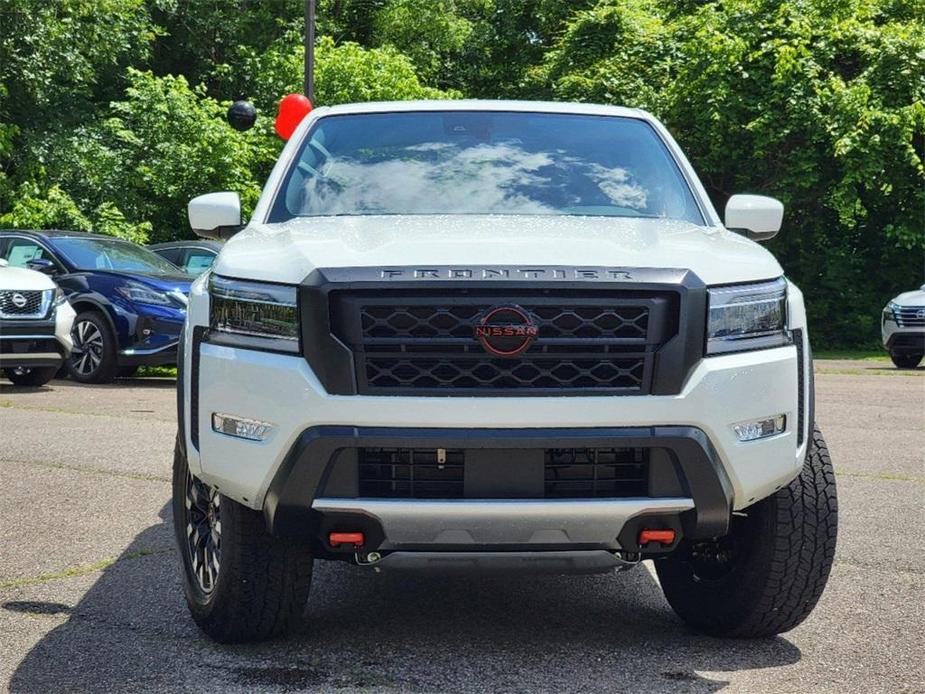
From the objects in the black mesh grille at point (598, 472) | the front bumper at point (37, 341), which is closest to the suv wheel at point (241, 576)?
the black mesh grille at point (598, 472)

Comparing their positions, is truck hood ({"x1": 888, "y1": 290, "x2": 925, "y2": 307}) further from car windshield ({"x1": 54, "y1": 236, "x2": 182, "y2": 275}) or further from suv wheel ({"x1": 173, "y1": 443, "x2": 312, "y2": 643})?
suv wheel ({"x1": 173, "y1": 443, "x2": 312, "y2": 643})

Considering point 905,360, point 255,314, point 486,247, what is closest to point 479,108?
point 486,247

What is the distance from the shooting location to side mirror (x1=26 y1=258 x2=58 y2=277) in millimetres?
15172

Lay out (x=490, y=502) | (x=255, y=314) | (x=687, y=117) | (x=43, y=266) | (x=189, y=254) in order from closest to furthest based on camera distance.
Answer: (x=490, y=502) → (x=255, y=314) → (x=43, y=266) → (x=189, y=254) → (x=687, y=117)

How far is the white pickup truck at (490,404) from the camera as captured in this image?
398 cm

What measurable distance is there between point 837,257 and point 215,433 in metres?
25.5

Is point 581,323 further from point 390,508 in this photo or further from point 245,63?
point 245,63

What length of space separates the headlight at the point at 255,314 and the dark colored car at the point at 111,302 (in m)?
9.90

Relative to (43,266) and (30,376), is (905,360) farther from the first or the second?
(30,376)

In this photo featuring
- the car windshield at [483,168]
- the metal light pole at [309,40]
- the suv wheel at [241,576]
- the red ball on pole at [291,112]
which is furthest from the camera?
the metal light pole at [309,40]

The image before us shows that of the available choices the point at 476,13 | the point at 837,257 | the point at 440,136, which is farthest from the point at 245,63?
the point at 440,136

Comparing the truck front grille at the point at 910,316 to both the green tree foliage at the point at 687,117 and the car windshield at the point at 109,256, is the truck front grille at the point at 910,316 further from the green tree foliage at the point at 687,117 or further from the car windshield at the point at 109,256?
the car windshield at the point at 109,256

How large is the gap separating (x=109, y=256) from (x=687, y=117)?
16.0 m

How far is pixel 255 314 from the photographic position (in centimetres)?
416
